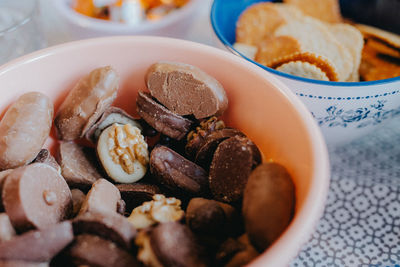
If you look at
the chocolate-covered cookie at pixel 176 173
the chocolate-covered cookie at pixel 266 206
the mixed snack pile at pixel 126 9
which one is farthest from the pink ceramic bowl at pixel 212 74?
the mixed snack pile at pixel 126 9

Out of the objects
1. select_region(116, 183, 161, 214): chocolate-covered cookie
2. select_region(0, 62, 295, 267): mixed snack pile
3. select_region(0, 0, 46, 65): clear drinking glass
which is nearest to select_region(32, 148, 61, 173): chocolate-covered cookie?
select_region(0, 62, 295, 267): mixed snack pile

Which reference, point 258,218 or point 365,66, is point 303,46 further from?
point 258,218

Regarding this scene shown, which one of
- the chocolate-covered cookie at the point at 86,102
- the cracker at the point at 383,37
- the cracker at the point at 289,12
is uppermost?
the chocolate-covered cookie at the point at 86,102

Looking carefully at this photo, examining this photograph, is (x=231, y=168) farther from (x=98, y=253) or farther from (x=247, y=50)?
(x=247, y=50)

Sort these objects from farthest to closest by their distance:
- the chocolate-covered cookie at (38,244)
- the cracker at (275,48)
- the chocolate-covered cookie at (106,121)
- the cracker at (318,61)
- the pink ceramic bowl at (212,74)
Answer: the cracker at (275,48), the cracker at (318,61), the chocolate-covered cookie at (106,121), the pink ceramic bowl at (212,74), the chocolate-covered cookie at (38,244)

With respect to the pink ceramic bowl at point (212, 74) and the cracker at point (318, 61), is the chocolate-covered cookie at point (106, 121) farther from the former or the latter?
the cracker at point (318, 61)

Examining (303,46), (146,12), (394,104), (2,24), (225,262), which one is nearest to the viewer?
(225,262)

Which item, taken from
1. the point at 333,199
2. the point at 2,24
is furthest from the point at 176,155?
the point at 2,24
